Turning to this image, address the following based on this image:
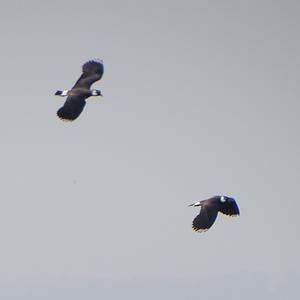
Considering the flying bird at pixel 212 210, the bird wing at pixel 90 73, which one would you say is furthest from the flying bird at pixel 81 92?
the flying bird at pixel 212 210

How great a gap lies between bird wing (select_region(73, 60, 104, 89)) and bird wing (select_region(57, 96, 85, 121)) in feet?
13.3

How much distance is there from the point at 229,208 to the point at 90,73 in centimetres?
1681

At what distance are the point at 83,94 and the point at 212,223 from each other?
49.0 feet

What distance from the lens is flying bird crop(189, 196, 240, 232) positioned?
2943 inches

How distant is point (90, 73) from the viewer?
273 feet

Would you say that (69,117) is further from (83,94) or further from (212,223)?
(212,223)

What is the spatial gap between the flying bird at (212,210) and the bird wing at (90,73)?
14.3 metres

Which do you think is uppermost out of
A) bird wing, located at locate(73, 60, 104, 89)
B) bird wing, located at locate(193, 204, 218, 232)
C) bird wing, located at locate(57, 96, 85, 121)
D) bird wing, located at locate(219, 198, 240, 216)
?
bird wing, located at locate(73, 60, 104, 89)

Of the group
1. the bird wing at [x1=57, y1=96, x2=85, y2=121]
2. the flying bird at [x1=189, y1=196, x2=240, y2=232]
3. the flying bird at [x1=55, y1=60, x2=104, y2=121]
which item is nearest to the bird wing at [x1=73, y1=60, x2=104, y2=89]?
the flying bird at [x1=55, y1=60, x2=104, y2=121]

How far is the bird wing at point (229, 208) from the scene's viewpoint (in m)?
78.5

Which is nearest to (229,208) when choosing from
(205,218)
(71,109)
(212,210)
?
(212,210)

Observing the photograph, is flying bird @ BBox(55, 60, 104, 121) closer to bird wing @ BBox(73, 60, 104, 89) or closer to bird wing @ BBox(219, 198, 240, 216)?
bird wing @ BBox(73, 60, 104, 89)

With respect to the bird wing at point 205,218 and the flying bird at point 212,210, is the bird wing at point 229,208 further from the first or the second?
the bird wing at point 205,218

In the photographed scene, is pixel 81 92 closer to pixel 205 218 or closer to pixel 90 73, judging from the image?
pixel 90 73
